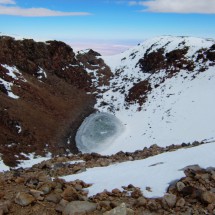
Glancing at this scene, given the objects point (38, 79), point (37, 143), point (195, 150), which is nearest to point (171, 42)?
point (38, 79)

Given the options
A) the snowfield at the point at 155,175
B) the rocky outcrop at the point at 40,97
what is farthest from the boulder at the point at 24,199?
the rocky outcrop at the point at 40,97

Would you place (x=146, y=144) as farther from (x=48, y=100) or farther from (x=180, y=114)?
(x=48, y=100)

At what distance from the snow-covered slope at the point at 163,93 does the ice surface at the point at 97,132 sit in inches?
43.7

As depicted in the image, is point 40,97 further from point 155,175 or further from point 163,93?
point 155,175

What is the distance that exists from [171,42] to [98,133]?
115 feet

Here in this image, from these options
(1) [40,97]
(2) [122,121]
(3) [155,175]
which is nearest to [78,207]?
(3) [155,175]

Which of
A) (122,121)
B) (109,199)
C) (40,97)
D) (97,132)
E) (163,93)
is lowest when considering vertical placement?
(97,132)

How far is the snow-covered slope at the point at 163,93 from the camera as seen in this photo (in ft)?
120

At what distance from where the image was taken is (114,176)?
37.1ft

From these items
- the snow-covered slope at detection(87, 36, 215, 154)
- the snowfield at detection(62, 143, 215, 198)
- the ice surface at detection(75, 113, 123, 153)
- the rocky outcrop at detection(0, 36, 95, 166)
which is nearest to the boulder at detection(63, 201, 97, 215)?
the snowfield at detection(62, 143, 215, 198)

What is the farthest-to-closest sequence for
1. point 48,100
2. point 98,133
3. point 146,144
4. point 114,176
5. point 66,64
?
point 66,64, point 48,100, point 98,133, point 146,144, point 114,176

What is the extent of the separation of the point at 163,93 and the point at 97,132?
46.6 ft

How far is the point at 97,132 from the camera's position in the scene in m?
41.4

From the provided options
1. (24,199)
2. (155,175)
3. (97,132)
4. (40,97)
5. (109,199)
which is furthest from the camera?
(40,97)
